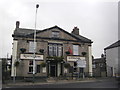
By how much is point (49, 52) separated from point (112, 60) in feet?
54.6

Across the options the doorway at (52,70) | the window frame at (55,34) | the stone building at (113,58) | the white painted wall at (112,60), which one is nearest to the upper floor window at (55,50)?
the window frame at (55,34)

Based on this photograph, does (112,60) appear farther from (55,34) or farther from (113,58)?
(55,34)

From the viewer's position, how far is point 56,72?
30.1m

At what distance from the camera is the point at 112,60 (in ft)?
131

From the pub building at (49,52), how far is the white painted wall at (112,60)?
850 centimetres

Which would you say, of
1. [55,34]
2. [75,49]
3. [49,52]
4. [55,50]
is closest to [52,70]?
[49,52]

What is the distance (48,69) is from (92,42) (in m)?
9.73

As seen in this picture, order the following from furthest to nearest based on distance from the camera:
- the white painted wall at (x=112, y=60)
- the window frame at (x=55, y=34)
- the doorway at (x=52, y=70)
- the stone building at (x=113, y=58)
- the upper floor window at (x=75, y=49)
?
the white painted wall at (x=112, y=60)
the stone building at (x=113, y=58)
the upper floor window at (x=75, y=49)
the window frame at (x=55, y=34)
the doorway at (x=52, y=70)

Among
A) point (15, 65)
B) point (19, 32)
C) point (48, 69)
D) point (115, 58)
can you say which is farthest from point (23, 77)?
point (115, 58)

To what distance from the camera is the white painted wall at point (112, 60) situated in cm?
3808

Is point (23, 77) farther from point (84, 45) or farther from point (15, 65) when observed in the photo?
point (84, 45)

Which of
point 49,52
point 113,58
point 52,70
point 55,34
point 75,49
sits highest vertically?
point 55,34

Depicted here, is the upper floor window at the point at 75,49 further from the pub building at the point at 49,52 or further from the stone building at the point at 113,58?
the stone building at the point at 113,58

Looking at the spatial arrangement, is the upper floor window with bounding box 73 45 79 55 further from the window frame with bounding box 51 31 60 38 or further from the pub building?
the window frame with bounding box 51 31 60 38
